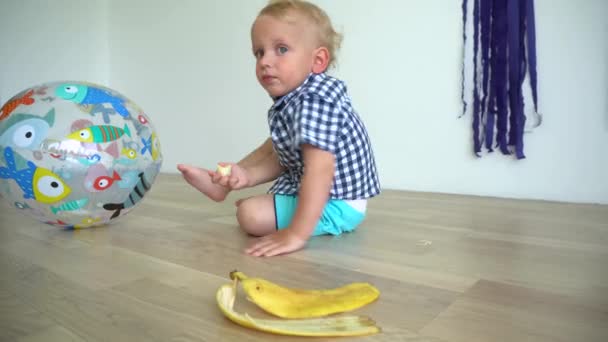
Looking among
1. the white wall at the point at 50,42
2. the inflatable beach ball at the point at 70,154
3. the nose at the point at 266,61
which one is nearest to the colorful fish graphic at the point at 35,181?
the inflatable beach ball at the point at 70,154

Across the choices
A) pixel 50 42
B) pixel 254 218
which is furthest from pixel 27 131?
pixel 50 42

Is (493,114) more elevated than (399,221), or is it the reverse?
(493,114)

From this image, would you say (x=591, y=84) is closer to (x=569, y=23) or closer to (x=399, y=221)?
(x=569, y=23)

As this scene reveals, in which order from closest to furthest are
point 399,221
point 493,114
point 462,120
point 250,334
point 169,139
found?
1. point 250,334
2. point 399,221
3. point 493,114
4. point 462,120
5. point 169,139

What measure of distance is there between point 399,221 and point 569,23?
83 centimetres

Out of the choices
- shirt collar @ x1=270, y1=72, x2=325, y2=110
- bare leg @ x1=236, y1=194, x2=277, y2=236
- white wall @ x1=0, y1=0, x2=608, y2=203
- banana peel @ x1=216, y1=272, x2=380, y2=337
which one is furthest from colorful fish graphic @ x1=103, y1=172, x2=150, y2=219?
white wall @ x1=0, y1=0, x2=608, y2=203

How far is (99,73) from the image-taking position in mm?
3010

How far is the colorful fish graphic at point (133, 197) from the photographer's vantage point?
103 cm

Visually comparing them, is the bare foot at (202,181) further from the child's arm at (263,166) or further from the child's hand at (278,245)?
the child's hand at (278,245)

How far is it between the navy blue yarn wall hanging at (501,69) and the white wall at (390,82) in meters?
0.04

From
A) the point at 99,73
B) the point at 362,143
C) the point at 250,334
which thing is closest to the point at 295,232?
the point at 362,143

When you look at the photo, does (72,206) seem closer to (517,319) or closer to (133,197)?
(133,197)

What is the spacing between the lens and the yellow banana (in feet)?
1.87

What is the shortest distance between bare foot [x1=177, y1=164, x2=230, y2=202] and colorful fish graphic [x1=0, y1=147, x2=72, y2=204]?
0.23 metres
